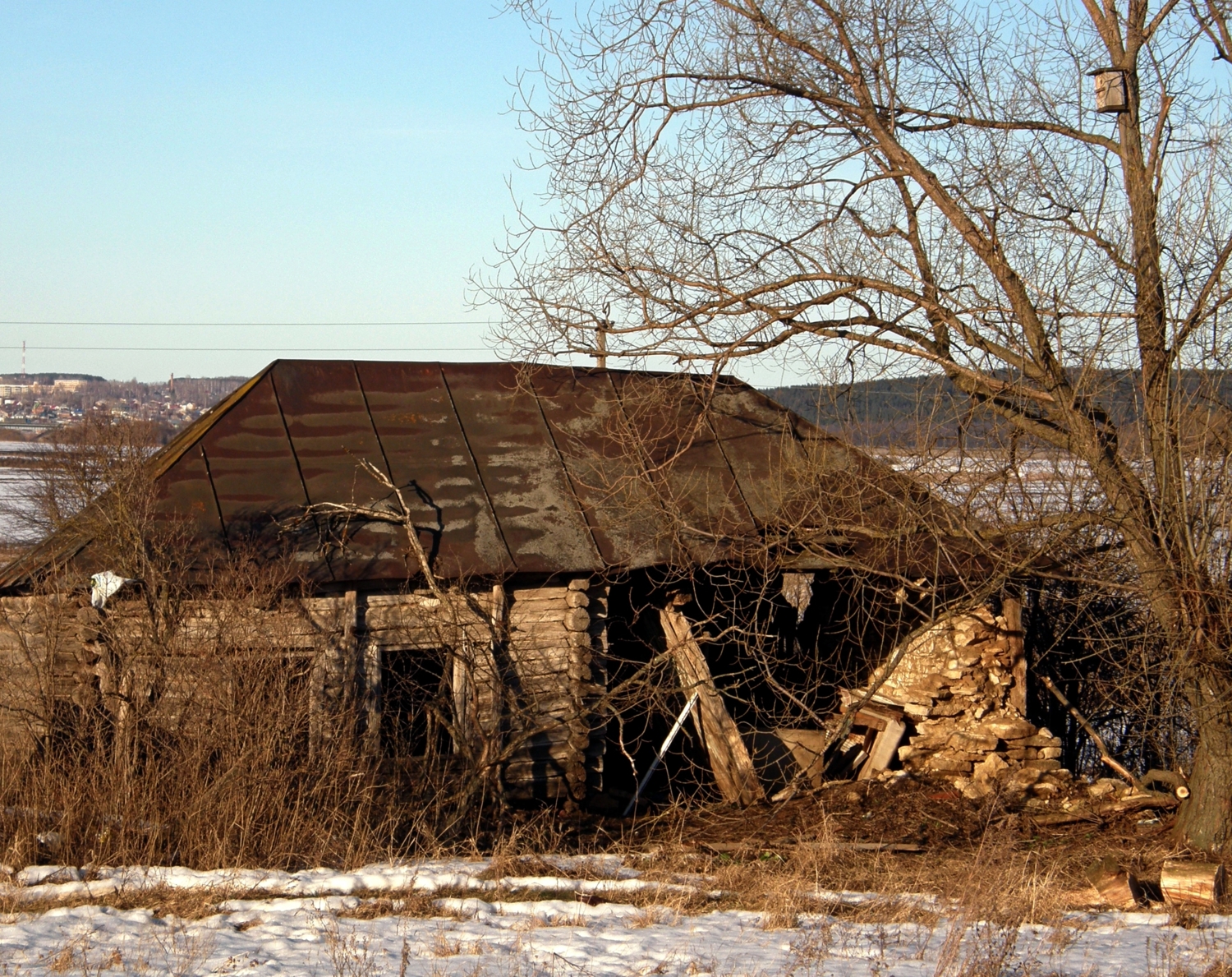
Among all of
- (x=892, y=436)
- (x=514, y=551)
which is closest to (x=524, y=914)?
(x=514, y=551)

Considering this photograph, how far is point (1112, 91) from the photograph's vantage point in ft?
25.6

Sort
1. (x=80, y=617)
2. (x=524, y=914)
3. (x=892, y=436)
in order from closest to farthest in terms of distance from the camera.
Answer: (x=524, y=914)
(x=80, y=617)
(x=892, y=436)

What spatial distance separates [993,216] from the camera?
8.34 meters

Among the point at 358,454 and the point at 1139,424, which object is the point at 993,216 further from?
the point at 358,454

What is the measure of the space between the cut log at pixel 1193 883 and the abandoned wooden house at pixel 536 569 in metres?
2.34

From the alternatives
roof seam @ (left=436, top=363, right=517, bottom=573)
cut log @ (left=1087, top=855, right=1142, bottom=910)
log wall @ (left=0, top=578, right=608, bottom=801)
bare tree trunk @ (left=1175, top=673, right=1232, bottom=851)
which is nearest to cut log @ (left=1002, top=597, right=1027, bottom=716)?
bare tree trunk @ (left=1175, top=673, right=1232, bottom=851)

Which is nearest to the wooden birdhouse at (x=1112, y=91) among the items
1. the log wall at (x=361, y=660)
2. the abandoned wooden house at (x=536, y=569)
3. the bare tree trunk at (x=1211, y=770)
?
A: the abandoned wooden house at (x=536, y=569)

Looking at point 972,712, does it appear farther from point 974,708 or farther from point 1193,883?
point 1193,883

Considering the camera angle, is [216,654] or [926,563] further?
[926,563]

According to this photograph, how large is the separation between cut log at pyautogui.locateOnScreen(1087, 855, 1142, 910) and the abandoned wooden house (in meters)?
2.23

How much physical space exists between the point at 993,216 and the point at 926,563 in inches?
105

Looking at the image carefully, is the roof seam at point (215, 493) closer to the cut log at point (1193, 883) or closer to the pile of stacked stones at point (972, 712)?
the pile of stacked stones at point (972, 712)

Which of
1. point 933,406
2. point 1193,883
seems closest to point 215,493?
point 933,406

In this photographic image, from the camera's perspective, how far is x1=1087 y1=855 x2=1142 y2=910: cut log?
20.7 feet
